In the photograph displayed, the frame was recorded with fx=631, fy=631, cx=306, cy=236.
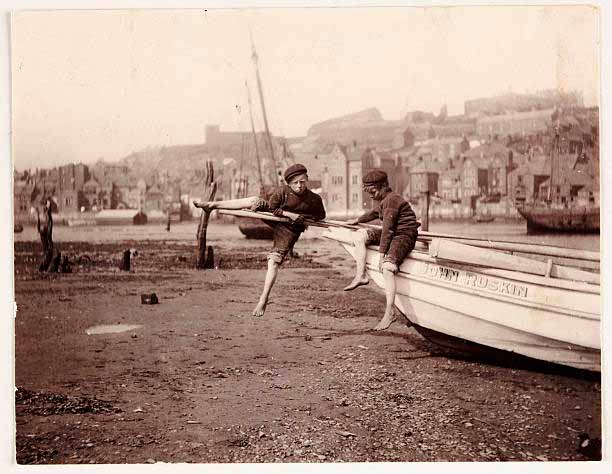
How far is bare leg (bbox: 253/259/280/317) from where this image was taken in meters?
3.97

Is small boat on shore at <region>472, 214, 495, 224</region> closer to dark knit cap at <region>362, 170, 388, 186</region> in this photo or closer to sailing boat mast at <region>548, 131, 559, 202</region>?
sailing boat mast at <region>548, 131, 559, 202</region>

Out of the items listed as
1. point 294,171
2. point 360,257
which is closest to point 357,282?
point 360,257

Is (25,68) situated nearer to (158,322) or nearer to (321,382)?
(158,322)

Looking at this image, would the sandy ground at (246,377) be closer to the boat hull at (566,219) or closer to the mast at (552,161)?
the boat hull at (566,219)

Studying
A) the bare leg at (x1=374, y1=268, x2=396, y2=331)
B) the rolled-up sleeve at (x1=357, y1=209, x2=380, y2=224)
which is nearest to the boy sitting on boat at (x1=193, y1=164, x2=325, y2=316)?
the rolled-up sleeve at (x1=357, y1=209, x2=380, y2=224)

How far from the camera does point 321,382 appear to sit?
380 centimetres

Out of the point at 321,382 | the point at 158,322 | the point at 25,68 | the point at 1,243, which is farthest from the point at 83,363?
the point at 25,68

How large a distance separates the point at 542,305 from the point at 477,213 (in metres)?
0.70

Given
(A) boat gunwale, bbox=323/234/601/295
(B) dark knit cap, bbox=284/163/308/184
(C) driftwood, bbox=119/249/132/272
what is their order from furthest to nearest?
(C) driftwood, bbox=119/249/132/272 < (B) dark knit cap, bbox=284/163/308/184 < (A) boat gunwale, bbox=323/234/601/295

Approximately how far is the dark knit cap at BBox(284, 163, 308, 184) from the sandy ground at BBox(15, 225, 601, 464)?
1.35ft

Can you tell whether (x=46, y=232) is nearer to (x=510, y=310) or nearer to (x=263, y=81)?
(x=263, y=81)

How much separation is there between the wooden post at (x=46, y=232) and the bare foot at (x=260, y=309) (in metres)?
1.33

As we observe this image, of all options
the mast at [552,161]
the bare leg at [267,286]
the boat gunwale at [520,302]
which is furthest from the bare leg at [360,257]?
the mast at [552,161]

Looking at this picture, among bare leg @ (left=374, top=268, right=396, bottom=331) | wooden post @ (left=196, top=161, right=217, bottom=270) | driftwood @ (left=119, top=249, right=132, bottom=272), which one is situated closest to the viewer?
bare leg @ (left=374, top=268, right=396, bottom=331)
